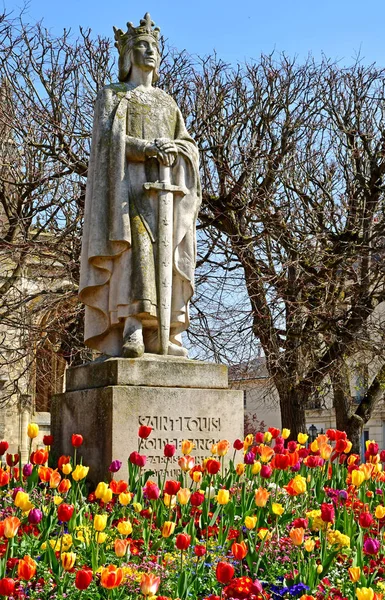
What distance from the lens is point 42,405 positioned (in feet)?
98.9

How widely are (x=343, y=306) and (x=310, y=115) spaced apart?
399 centimetres

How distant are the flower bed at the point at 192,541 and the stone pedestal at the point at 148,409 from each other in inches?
16.8

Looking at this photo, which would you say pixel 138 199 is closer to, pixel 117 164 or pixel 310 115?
pixel 117 164

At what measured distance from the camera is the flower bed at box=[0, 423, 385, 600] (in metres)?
4.17

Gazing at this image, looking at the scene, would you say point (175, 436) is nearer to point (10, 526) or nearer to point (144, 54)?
point (10, 526)

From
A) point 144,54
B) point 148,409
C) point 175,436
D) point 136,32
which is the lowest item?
point 175,436

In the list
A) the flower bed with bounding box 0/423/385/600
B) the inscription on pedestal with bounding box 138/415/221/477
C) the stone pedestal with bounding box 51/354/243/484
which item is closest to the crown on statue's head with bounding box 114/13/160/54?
the stone pedestal with bounding box 51/354/243/484

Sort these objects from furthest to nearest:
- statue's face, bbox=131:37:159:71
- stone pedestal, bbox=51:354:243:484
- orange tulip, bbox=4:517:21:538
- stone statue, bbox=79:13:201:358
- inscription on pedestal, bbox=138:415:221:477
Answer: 1. statue's face, bbox=131:37:159:71
2. stone statue, bbox=79:13:201:358
3. inscription on pedestal, bbox=138:415:221:477
4. stone pedestal, bbox=51:354:243:484
5. orange tulip, bbox=4:517:21:538

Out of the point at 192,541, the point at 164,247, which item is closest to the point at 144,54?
the point at 164,247

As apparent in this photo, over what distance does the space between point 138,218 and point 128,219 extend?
0.36 ft

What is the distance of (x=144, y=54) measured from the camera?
8.12m

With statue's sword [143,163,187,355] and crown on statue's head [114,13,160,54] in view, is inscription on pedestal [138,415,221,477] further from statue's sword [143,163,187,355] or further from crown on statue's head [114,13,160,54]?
crown on statue's head [114,13,160,54]

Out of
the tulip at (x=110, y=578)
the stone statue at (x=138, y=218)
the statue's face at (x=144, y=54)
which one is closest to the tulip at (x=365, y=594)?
the tulip at (x=110, y=578)

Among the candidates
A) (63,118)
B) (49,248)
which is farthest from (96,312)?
(63,118)
